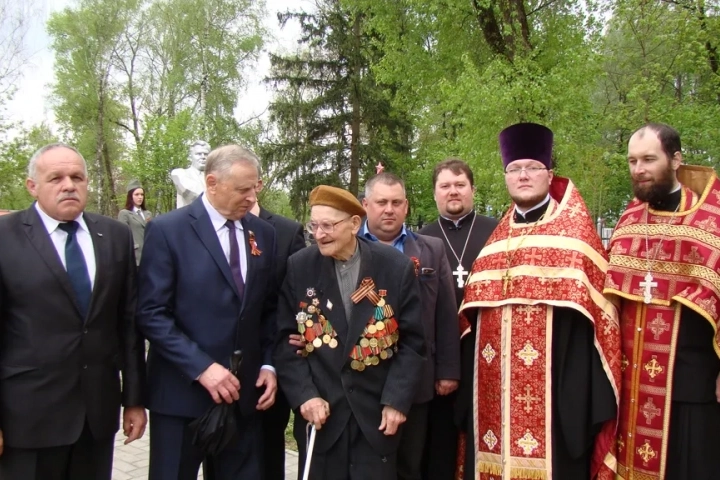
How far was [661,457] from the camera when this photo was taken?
345cm

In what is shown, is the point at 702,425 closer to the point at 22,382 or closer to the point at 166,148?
the point at 22,382

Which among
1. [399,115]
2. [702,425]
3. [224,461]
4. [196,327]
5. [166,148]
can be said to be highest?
[399,115]

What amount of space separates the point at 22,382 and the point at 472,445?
100 inches

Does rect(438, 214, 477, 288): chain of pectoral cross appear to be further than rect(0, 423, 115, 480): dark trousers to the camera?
Yes

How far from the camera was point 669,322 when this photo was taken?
3469mm

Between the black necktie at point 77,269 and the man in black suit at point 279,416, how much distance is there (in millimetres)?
1116

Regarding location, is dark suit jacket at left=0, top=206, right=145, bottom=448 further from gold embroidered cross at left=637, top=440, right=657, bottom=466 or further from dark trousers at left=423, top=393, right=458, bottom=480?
gold embroidered cross at left=637, top=440, right=657, bottom=466

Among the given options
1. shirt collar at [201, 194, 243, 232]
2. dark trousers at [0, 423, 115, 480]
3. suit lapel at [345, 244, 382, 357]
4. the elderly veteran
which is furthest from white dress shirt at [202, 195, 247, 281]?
dark trousers at [0, 423, 115, 480]

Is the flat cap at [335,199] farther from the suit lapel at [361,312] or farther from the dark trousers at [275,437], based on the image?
the dark trousers at [275,437]

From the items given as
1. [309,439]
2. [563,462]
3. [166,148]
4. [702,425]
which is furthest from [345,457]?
[166,148]

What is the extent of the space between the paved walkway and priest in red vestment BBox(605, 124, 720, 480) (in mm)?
2712

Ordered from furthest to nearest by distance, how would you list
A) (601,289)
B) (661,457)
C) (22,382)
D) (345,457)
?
(601,289) → (661,457) → (345,457) → (22,382)

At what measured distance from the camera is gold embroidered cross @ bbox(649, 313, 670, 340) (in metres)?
3.48

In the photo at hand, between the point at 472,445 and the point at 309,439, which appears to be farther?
the point at 472,445
